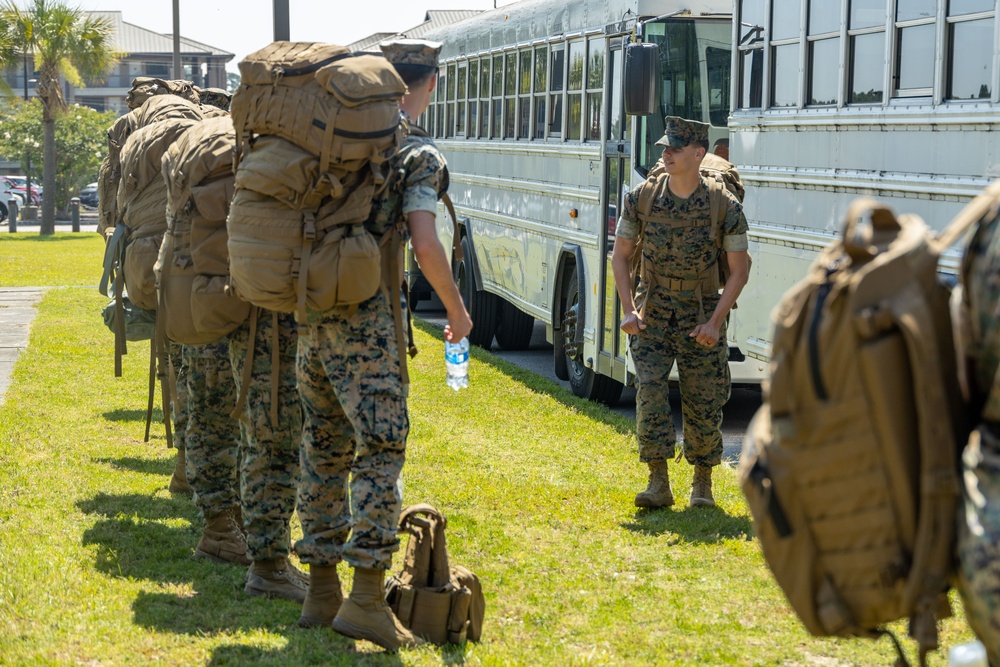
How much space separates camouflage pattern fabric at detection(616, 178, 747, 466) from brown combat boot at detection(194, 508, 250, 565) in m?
2.13

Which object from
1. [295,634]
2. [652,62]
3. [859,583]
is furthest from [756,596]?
[652,62]

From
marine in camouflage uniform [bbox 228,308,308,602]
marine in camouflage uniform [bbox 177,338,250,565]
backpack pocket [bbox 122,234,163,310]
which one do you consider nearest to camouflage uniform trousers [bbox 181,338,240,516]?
marine in camouflage uniform [bbox 177,338,250,565]

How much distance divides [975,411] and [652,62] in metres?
6.74

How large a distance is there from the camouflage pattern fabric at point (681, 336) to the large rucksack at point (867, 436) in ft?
15.1

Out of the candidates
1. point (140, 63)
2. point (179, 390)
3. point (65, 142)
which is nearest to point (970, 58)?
point (179, 390)

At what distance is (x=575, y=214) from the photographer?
10852mm

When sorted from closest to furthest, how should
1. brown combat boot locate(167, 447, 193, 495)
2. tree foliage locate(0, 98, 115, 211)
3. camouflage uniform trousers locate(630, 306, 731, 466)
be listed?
camouflage uniform trousers locate(630, 306, 731, 466) < brown combat boot locate(167, 447, 193, 495) < tree foliage locate(0, 98, 115, 211)

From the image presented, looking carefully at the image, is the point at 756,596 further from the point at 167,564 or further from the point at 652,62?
the point at 652,62

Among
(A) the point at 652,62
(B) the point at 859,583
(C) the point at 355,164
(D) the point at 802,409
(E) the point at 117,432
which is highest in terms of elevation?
(A) the point at 652,62

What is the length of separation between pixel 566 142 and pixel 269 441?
6.28 metres

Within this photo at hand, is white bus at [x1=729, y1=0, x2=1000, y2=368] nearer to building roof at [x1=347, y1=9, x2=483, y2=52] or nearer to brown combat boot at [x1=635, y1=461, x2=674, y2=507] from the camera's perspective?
brown combat boot at [x1=635, y1=461, x2=674, y2=507]

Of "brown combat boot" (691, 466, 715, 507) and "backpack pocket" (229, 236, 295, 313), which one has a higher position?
"backpack pocket" (229, 236, 295, 313)

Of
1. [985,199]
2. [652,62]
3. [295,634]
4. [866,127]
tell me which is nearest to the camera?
[985,199]

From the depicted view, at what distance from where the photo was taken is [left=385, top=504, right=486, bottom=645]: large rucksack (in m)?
4.77
